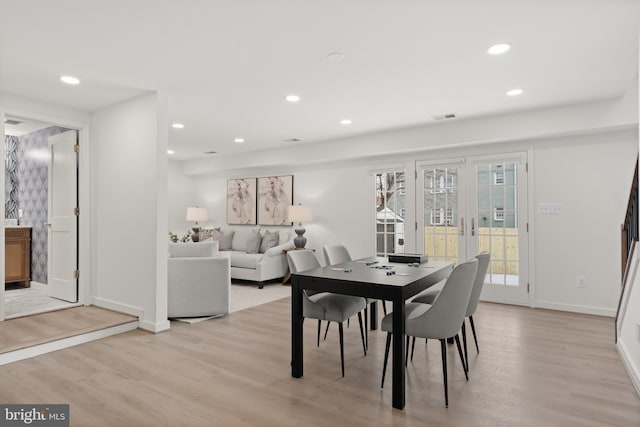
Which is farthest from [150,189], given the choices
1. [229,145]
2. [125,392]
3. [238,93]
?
[229,145]

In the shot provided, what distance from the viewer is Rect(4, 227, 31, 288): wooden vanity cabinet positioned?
5496 millimetres

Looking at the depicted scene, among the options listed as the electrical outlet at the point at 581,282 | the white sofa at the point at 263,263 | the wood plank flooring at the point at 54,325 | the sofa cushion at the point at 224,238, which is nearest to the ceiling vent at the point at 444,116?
the electrical outlet at the point at 581,282

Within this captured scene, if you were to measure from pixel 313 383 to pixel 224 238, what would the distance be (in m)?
5.29

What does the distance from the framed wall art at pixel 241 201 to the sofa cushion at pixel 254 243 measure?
62 centimetres

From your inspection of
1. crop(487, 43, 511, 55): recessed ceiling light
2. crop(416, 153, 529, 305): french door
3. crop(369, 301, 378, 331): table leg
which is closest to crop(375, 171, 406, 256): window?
crop(416, 153, 529, 305): french door

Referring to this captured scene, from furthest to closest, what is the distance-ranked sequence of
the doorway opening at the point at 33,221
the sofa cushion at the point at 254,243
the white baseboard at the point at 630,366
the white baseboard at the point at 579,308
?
the sofa cushion at the point at 254,243
the doorway opening at the point at 33,221
the white baseboard at the point at 579,308
the white baseboard at the point at 630,366

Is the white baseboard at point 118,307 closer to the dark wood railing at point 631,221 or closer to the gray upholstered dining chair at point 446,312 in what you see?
the gray upholstered dining chair at point 446,312

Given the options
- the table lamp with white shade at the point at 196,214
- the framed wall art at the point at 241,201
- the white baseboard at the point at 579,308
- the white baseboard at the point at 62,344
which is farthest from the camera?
the table lamp with white shade at the point at 196,214

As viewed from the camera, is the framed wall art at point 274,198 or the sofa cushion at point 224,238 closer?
the framed wall art at point 274,198

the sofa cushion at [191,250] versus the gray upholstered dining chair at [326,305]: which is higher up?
the sofa cushion at [191,250]

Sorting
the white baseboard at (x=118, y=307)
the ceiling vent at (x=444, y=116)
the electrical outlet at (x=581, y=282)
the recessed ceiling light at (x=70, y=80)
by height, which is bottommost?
the white baseboard at (x=118, y=307)

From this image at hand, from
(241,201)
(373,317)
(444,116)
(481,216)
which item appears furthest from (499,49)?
(241,201)

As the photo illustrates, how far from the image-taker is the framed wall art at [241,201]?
7715 mm

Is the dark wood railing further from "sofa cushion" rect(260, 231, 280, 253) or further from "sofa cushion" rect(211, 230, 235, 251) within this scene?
"sofa cushion" rect(211, 230, 235, 251)
